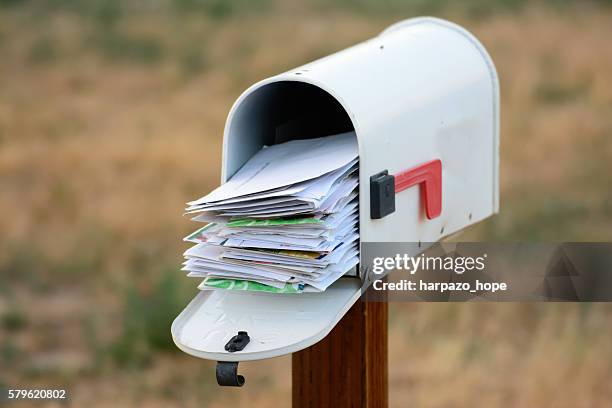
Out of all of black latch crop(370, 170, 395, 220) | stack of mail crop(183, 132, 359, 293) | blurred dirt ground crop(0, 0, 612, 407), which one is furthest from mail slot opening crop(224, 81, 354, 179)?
blurred dirt ground crop(0, 0, 612, 407)

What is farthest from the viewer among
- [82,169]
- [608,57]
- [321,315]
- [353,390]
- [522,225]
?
[608,57]

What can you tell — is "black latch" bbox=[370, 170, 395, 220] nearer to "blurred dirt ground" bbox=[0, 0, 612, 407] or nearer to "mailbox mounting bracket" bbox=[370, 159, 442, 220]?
"mailbox mounting bracket" bbox=[370, 159, 442, 220]

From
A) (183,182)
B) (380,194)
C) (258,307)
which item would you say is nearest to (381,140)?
(380,194)

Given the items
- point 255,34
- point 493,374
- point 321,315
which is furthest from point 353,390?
point 255,34

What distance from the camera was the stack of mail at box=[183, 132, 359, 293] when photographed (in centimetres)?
187

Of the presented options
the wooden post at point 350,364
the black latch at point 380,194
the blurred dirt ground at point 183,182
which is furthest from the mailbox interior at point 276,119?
the blurred dirt ground at point 183,182

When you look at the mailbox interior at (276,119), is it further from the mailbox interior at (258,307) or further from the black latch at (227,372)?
the black latch at (227,372)

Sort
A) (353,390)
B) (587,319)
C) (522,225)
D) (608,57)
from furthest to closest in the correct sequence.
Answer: (608,57)
(522,225)
(587,319)
(353,390)

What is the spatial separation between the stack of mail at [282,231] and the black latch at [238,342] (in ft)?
0.31

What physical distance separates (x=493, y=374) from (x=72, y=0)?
744cm

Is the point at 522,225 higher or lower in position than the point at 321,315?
higher

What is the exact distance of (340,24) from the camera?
9578mm

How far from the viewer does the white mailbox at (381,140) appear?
1.92 metres

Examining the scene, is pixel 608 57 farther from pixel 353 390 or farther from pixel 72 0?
pixel 353 390
